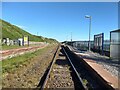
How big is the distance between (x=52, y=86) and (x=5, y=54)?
12538mm

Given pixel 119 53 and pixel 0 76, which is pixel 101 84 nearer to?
pixel 0 76

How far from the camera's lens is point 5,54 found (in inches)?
894

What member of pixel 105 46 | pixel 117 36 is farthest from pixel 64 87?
pixel 105 46

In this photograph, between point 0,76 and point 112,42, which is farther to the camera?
point 112,42

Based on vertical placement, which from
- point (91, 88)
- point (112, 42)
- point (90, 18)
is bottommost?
point (91, 88)

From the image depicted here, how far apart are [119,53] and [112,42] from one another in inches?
47.7

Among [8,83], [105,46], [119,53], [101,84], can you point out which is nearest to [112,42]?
[119,53]

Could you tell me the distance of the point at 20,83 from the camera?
11531 mm

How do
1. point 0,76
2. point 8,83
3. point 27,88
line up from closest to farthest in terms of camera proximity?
point 27,88, point 8,83, point 0,76

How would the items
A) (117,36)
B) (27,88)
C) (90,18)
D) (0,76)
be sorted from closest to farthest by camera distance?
1. (27,88)
2. (0,76)
3. (117,36)
4. (90,18)

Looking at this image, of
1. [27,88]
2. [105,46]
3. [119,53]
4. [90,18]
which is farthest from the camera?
[90,18]

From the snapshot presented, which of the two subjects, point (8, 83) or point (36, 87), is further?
point (8, 83)

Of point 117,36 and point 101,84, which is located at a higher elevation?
point 117,36

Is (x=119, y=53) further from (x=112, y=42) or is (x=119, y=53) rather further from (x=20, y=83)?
(x=20, y=83)
